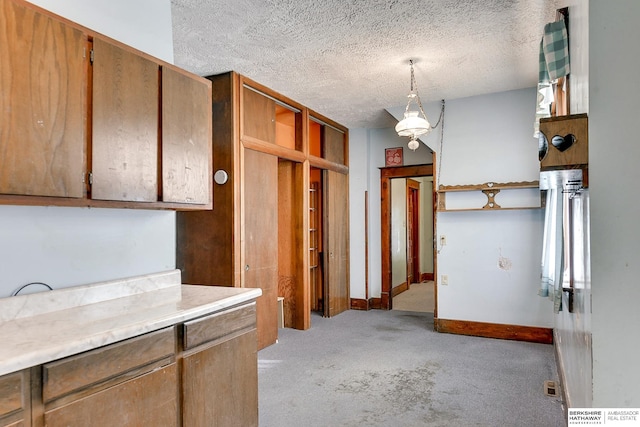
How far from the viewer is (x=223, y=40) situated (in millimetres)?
3012

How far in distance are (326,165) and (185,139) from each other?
9.95ft

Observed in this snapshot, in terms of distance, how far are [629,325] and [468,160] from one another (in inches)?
136

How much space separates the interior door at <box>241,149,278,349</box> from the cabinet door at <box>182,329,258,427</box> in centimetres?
151

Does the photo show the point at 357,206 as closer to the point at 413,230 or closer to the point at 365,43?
the point at 365,43

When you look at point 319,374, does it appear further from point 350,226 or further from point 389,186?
point 389,186

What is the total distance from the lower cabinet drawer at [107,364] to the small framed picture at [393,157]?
453cm

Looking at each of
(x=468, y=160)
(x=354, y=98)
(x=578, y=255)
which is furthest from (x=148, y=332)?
(x=468, y=160)

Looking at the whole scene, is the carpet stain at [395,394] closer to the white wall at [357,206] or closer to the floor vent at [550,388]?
the floor vent at [550,388]

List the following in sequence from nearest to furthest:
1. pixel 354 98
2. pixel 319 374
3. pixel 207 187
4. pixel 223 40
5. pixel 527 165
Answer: pixel 207 187 → pixel 223 40 → pixel 319 374 → pixel 527 165 → pixel 354 98

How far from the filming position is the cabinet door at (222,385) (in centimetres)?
185

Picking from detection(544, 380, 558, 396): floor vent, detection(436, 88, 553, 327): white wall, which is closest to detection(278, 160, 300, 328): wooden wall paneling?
detection(436, 88, 553, 327): white wall

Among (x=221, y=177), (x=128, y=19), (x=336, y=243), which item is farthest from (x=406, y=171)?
(x=128, y=19)

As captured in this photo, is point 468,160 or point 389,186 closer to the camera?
point 468,160

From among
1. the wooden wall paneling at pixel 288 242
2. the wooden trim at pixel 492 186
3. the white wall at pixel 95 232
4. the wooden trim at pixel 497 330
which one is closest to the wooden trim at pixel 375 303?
the wooden trim at pixel 497 330
